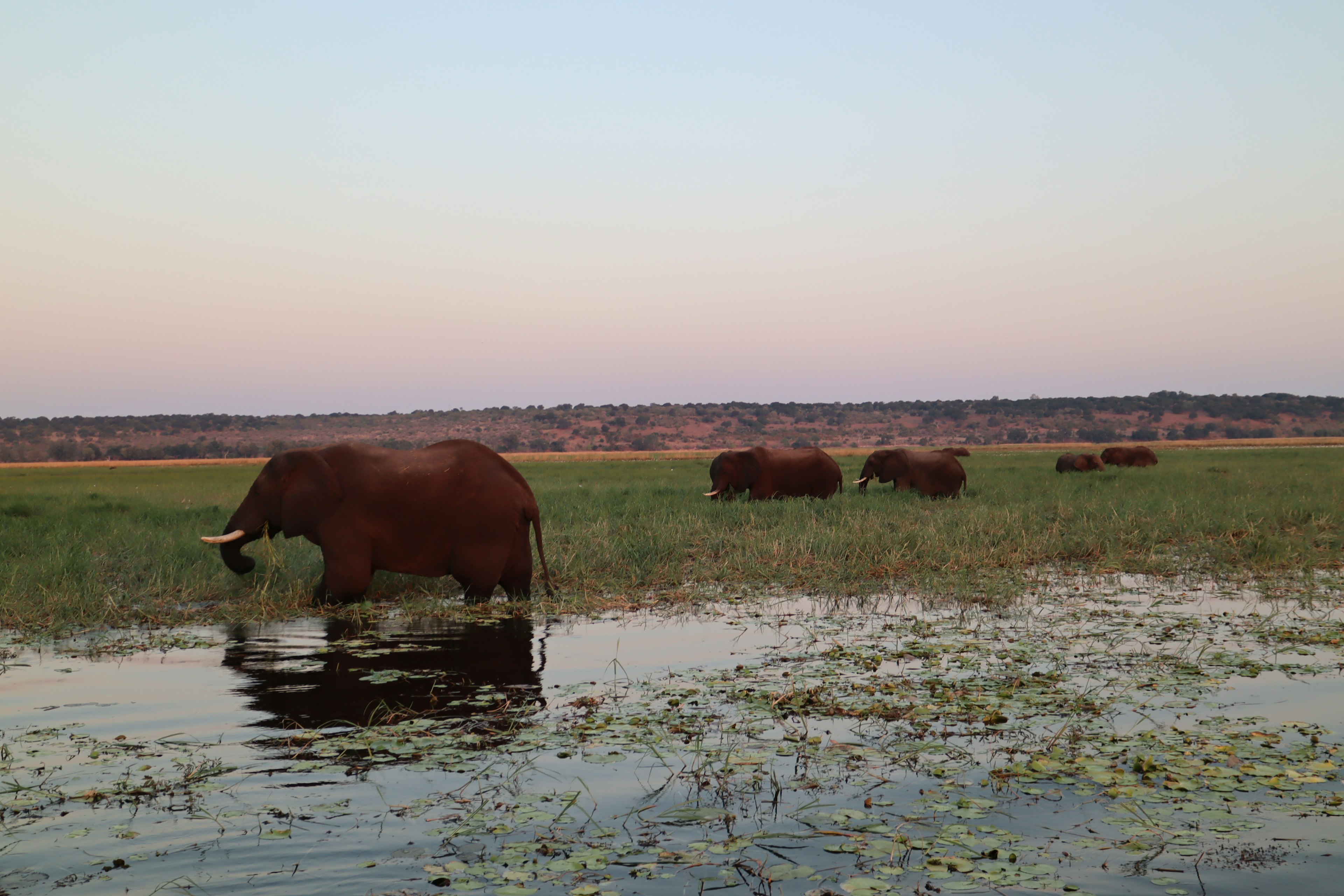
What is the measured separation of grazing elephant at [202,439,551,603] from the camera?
10.2m

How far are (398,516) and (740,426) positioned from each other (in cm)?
11328

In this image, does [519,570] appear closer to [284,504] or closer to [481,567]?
[481,567]

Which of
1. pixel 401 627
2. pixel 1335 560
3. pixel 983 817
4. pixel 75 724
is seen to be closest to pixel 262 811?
pixel 75 724

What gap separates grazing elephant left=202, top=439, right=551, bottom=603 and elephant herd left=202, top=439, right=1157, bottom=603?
10 millimetres

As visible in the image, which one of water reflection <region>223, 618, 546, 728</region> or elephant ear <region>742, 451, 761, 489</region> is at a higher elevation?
elephant ear <region>742, 451, 761, 489</region>

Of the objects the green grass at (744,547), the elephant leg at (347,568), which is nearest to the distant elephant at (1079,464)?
the green grass at (744,547)

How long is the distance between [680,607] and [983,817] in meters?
6.46

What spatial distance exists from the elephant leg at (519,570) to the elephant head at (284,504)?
6.50ft

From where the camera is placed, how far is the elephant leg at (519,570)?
10734 mm

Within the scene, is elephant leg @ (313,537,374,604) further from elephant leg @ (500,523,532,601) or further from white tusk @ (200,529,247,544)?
elephant leg @ (500,523,532,601)

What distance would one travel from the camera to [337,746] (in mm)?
5410

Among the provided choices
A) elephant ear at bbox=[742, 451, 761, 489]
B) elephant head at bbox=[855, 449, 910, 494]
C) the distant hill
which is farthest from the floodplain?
the distant hill

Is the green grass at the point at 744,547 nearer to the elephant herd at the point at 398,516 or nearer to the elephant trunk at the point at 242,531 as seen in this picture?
the elephant trunk at the point at 242,531

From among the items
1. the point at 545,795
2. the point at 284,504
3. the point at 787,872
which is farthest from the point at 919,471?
the point at 787,872
